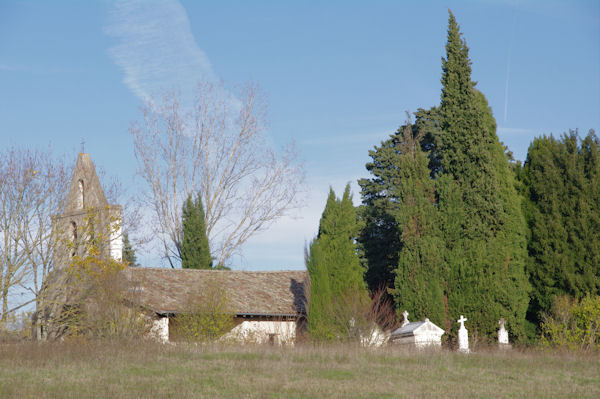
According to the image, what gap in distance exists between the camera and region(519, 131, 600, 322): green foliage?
23.8 metres

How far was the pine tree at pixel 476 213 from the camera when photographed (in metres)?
23.5

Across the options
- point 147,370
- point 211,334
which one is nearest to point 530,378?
point 147,370

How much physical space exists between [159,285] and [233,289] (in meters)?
3.16

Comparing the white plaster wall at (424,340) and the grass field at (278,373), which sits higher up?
the white plaster wall at (424,340)

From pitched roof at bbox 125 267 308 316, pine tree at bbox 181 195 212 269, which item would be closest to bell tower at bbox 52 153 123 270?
pitched roof at bbox 125 267 308 316

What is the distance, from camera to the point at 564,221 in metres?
24.7

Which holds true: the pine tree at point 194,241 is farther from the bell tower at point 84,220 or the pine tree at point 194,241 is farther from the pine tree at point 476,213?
the pine tree at point 476,213

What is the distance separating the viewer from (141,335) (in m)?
20.4

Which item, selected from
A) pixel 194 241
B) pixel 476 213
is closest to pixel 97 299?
pixel 476 213

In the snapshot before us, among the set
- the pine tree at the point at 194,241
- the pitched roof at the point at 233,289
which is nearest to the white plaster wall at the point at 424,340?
the pitched roof at the point at 233,289

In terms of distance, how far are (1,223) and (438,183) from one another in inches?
596

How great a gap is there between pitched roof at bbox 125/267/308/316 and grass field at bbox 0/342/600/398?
670 centimetres

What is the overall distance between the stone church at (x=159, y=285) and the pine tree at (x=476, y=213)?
6.26 meters

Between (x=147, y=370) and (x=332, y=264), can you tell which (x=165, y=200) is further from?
(x=147, y=370)
